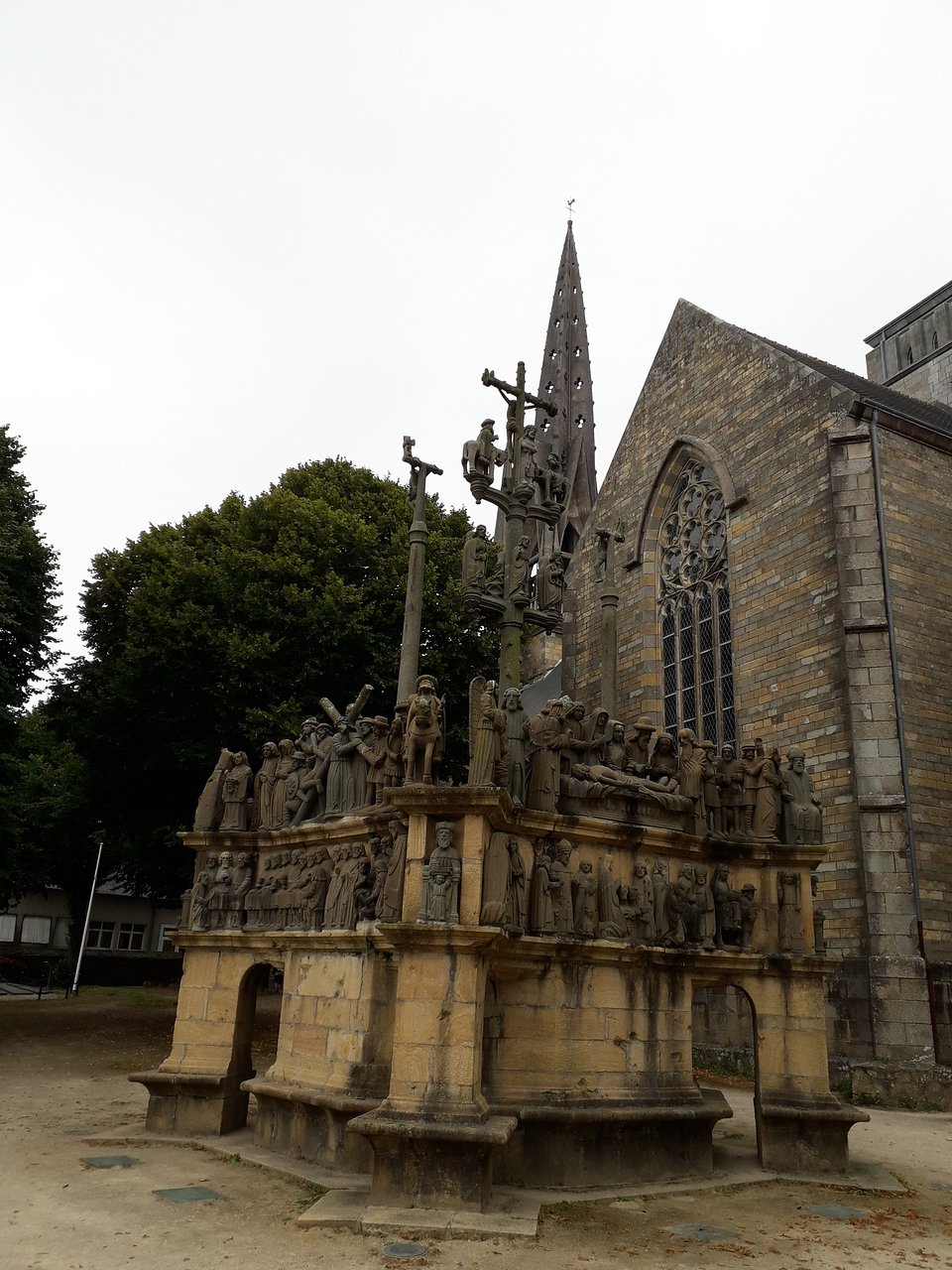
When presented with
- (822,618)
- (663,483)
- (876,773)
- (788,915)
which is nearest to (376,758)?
(788,915)

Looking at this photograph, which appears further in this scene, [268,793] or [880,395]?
[880,395]

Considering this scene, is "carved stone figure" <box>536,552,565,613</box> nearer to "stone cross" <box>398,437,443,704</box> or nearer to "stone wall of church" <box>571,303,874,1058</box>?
"stone cross" <box>398,437,443,704</box>

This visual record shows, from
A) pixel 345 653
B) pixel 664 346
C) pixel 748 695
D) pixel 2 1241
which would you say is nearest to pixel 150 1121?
pixel 2 1241

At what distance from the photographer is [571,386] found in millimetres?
49094

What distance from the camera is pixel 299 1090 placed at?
9344 millimetres

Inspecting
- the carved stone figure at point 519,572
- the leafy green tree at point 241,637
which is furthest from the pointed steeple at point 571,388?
the carved stone figure at point 519,572

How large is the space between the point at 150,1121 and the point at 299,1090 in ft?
8.82

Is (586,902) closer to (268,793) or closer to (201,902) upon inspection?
(268,793)

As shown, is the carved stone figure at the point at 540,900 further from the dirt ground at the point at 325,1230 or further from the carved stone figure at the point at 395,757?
the dirt ground at the point at 325,1230

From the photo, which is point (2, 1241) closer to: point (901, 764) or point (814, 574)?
point (901, 764)

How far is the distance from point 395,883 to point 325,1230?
2.72m

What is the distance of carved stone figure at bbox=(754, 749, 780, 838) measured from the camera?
11125mm

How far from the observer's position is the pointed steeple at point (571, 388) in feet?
144

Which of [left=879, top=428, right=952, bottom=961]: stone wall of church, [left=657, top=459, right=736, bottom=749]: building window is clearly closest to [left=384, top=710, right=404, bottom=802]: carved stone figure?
[left=879, top=428, right=952, bottom=961]: stone wall of church
